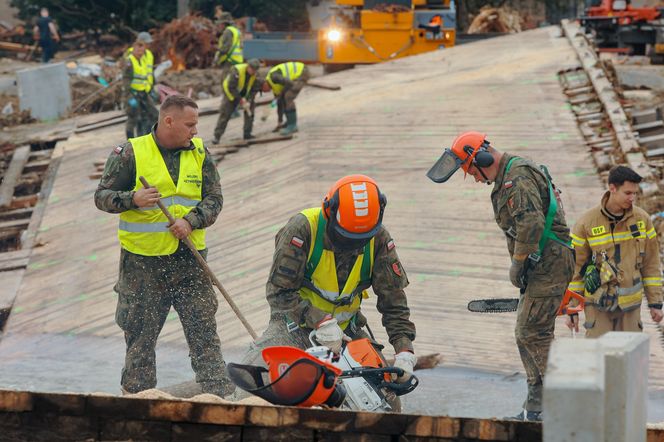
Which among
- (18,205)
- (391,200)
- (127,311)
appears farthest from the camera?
(18,205)

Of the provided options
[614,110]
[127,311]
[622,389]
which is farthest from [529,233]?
[614,110]

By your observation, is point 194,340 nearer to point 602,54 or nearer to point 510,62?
point 510,62

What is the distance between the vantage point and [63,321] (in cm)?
1093

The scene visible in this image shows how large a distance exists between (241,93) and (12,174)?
3990 mm

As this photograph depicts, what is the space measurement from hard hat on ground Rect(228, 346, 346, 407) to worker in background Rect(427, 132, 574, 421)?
2302 millimetres

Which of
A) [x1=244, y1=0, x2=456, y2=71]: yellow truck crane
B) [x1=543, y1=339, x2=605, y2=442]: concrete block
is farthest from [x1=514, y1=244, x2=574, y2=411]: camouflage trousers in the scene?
[x1=244, y1=0, x2=456, y2=71]: yellow truck crane

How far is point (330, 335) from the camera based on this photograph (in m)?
6.19

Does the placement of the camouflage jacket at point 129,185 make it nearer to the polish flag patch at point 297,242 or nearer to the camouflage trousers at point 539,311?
the polish flag patch at point 297,242

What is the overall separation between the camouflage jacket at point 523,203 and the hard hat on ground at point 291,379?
227 centimetres

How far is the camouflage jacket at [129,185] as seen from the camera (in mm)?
7562

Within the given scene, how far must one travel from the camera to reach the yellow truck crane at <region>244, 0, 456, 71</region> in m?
26.0

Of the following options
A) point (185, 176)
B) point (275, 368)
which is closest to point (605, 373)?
point (275, 368)

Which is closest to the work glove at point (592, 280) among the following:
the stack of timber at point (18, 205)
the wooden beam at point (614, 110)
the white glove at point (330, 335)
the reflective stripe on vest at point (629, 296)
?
the reflective stripe on vest at point (629, 296)

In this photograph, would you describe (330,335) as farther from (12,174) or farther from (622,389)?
(12,174)
